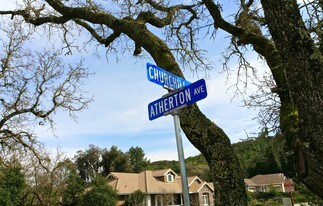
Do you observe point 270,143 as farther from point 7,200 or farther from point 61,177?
point 61,177

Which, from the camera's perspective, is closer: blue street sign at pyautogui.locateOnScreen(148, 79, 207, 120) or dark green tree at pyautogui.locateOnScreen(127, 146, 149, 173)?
blue street sign at pyautogui.locateOnScreen(148, 79, 207, 120)

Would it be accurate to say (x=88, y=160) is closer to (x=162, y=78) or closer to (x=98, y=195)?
(x=98, y=195)

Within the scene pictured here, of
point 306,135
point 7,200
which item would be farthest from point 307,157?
point 7,200

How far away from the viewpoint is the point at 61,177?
27.2 meters

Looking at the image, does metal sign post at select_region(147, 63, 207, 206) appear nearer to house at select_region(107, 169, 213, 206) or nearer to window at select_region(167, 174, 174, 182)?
house at select_region(107, 169, 213, 206)

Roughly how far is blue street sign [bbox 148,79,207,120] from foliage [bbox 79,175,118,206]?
28.5m

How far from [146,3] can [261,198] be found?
181ft

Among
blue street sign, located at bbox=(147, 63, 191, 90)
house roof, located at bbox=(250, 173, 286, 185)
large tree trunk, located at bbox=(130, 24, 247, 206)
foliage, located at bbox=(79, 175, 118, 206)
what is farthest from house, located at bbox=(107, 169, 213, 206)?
blue street sign, located at bbox=(147, 63, 191, 90)

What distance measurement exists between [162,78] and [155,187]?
132ft

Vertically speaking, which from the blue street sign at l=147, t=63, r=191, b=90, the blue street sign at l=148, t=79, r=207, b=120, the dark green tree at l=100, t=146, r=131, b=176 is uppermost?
the dark green tree at l=100, t=146, r=131, b=176

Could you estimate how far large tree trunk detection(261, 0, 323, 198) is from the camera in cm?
290

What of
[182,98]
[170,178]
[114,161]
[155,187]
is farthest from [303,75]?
[114,161]

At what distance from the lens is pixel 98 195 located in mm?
30375

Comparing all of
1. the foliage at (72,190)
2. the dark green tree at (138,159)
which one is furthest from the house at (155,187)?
the dark green tree at (138,159)
